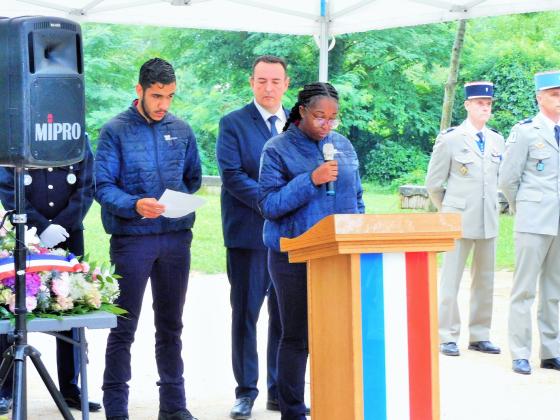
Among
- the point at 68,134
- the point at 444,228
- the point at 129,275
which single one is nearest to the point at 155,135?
the point at 129,275

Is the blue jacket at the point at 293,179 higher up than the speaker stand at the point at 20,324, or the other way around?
the blue jacket at the point at 293,179

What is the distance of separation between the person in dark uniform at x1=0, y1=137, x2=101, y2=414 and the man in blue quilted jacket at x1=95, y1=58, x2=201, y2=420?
57 cm

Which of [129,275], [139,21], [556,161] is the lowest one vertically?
[129,275]

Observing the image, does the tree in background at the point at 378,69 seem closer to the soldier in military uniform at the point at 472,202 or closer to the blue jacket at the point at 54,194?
the soldier in military uniform at the point at 472,202

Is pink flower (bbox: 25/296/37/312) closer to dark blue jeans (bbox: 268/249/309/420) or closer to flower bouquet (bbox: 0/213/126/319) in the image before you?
flower bouquet (bbox: 0/213/126/319)

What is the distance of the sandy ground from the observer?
602 cm

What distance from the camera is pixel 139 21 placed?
7.99 metres

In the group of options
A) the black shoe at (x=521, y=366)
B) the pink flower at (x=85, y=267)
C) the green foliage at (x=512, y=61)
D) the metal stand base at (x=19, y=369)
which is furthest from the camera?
the green foliage at (x=512, y=61)

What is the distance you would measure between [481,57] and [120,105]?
7.01 meters

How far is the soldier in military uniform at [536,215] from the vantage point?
7.07 m

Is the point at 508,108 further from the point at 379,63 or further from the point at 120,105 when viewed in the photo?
the point at 120,105

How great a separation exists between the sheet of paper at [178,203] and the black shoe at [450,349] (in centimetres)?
298

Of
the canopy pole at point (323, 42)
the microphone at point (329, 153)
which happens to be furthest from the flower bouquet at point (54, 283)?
the canopy pole at point (323, 42)

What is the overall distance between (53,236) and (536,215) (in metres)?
3.00
